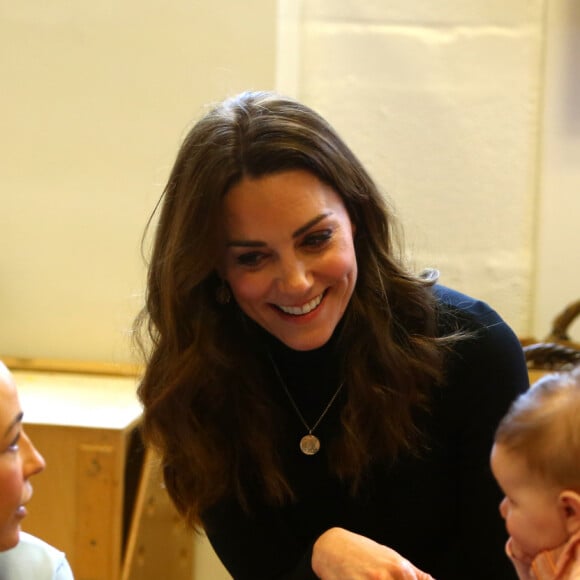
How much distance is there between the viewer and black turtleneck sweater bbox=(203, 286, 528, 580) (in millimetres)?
1450

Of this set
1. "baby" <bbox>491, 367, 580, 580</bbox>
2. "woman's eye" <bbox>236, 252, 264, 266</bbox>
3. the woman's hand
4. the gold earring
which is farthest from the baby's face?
the gold earring

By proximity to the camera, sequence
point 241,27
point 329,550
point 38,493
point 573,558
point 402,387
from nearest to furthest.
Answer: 1. point 573,558
2. point 329,550
3. point 402,387
4. point 38,493
5. point 241,27

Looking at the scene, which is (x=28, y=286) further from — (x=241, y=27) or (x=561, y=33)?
(x=561, y=33)

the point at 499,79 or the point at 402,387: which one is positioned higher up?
the point at 499,79

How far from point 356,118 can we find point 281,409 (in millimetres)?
1237

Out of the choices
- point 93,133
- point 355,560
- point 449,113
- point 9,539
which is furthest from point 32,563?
point 449,113

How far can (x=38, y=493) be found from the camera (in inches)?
81.0

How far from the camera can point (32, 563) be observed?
1.17 metres

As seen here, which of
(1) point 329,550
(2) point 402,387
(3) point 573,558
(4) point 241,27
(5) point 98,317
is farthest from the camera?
(5) point 98,317

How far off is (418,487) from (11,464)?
0.70 metres

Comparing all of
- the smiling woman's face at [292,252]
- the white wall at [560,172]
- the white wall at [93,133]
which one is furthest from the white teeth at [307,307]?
the white wall at [560,172]

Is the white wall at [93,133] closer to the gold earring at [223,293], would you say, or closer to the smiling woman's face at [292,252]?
the gold earring at [223,293]

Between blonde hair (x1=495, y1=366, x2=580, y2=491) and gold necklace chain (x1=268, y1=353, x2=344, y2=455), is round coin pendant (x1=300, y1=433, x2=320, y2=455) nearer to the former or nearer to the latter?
gold necklace chain (x1=268, y1=353, x2=344, y2=455)

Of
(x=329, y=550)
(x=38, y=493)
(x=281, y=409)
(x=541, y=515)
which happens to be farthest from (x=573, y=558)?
(x=38, y=493)
